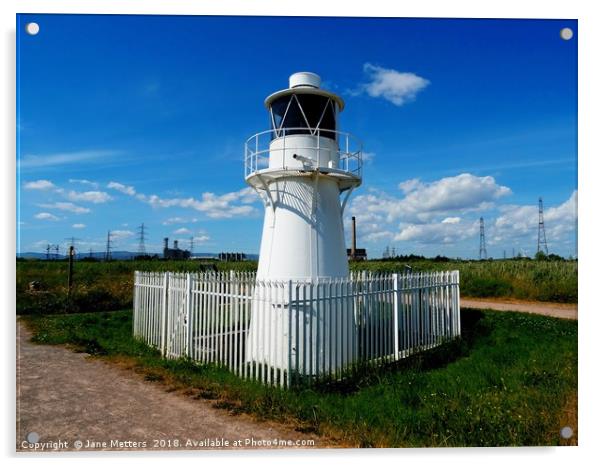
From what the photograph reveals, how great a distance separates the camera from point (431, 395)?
15.4 ft

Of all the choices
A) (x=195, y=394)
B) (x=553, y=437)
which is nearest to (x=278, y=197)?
(x=195, y=394)

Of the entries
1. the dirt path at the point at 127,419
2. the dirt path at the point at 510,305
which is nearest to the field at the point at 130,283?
the dirt path at the point at 510,305

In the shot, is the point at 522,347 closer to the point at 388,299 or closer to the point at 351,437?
the point at 388,299

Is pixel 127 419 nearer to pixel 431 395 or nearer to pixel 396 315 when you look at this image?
pixel 431 395

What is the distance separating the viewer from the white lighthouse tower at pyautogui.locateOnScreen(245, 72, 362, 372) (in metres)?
6.41

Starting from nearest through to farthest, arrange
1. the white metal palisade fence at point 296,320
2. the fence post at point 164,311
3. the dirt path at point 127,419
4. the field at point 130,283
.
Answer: the dirt path at point 127,419 → the white metal palisade fence at point 296,320 → the fence post at point 164,311 → the field at point 130,283

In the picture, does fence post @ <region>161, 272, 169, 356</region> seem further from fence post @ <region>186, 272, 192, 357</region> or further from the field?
the field

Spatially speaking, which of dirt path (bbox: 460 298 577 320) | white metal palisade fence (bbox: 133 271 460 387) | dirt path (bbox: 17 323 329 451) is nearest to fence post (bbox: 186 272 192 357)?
white metal palisade fence (bbox: 133 271 460 387)

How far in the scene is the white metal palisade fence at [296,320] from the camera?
5.29 metres

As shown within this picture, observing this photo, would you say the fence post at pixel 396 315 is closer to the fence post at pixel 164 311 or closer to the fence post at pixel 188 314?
the fence post at pixel 188 314

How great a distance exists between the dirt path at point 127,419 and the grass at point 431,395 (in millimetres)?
217

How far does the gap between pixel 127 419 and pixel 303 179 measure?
14.4ft

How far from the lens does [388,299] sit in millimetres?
6785

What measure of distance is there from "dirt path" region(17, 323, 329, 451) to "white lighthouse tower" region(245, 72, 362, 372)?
8.49 ft
